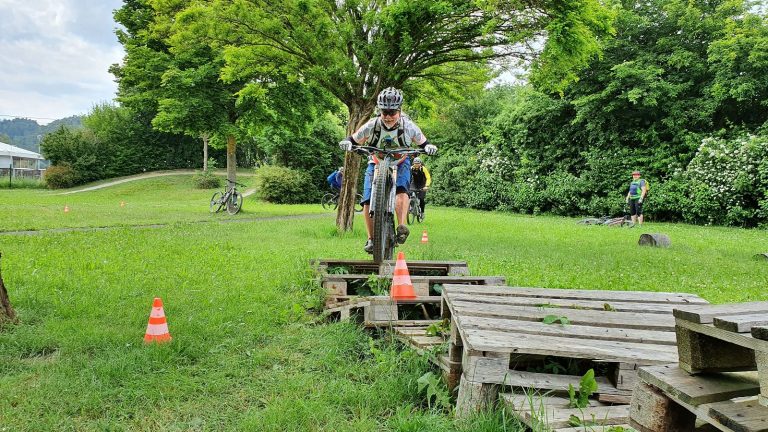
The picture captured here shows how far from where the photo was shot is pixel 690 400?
174 cm

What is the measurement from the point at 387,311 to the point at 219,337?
131cm

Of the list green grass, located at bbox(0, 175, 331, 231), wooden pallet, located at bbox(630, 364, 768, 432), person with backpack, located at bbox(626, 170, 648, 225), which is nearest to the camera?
wooden pallet, located at bbox(630, 364, 768, 432)

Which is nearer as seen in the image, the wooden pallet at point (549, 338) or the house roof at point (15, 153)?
the wooden pallet at point (549, 338)

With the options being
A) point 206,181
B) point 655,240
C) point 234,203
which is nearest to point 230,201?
point 234,203

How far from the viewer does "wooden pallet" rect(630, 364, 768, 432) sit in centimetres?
164

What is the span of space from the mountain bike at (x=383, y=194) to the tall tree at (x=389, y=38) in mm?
3893

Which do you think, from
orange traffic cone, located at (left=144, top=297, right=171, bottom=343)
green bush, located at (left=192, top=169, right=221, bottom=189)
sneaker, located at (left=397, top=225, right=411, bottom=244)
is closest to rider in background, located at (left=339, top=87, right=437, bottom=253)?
sneaker, located at (left=397, top=225, right=411, bottom=244)

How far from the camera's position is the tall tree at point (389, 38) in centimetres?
864

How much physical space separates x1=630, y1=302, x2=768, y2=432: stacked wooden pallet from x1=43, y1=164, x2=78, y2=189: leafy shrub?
42.4 meters

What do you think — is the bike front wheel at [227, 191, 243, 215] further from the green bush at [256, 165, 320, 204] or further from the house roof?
the house roof

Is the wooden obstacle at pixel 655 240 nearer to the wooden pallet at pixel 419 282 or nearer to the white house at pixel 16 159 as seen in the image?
the wooden pallet at pixel 419 282

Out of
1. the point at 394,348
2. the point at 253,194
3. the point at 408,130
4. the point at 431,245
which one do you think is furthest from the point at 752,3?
the point at 253,194

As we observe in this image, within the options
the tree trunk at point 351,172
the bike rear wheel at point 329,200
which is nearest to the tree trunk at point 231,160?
the bike rear wheel at point 329,200

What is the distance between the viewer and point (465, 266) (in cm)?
563
